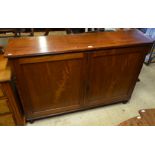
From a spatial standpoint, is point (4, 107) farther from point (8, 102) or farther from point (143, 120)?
point (143, 120)

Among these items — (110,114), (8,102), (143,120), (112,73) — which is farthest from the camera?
(110,114)

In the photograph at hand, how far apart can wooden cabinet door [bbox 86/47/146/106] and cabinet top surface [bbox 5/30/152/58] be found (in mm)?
77

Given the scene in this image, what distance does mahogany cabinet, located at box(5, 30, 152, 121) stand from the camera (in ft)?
4.10

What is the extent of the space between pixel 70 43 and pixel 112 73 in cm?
56

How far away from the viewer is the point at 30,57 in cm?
119

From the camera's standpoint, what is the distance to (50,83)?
1.42 metres

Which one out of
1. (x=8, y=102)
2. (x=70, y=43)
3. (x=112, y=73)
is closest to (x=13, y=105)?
(x=8, y=102)

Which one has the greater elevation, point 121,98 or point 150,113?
point 150,113

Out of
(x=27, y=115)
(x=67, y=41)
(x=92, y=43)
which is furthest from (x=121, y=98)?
(x=27, y=115)

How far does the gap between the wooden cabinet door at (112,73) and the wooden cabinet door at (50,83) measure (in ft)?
0.41

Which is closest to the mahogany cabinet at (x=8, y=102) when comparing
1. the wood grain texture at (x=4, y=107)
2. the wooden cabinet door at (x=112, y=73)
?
the wood grain texture at (x=4, y=107)
